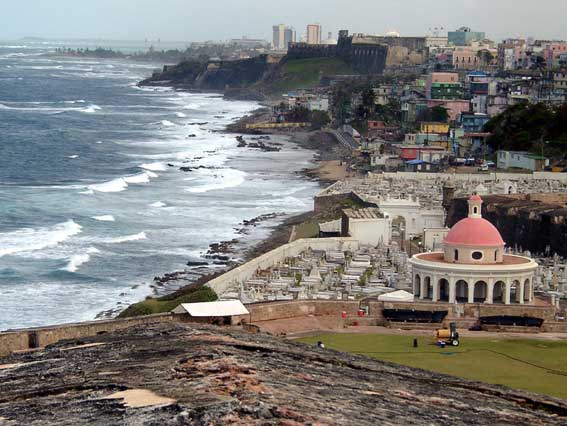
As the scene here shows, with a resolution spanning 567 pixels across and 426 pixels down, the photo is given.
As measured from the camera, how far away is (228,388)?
14.6 m

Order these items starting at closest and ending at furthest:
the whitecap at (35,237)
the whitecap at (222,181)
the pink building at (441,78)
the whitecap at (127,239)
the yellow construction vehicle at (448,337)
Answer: the yellow construction vehicle at (448,337)
the whitecap at (35,237)
the whitecap at (127,239)
the whitecap at (222,181)
the pink building at (441,78)

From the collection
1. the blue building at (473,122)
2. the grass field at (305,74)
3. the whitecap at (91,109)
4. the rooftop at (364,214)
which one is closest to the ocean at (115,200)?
the whitecap at (91,109)

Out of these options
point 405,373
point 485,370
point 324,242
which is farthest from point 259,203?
point 405,373

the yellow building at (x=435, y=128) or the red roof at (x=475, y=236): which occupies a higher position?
the red roof at (x=475, y=236)

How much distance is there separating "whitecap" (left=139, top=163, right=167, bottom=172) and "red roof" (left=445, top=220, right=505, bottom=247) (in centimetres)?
5210

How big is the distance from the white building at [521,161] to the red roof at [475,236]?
36107 millimetres

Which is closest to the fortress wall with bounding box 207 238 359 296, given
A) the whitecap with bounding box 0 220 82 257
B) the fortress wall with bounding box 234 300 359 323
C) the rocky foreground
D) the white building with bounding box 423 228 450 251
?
the white building with bounding box 423 228 450 251

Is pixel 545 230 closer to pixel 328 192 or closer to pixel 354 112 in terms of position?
pixel 328 192

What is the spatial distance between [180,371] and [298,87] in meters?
169

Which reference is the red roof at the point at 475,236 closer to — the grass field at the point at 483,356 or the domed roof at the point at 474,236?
the domed roof at the point at 474,236

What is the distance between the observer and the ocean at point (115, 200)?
152 ft

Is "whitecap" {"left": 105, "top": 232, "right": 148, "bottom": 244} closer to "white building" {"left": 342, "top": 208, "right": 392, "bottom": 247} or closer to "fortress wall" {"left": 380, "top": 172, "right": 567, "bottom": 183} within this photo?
"white building" {"left": 342, "top": 208, "right": 392, "bottom": 247}

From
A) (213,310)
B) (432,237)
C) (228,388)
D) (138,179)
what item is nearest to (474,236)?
(213,310)

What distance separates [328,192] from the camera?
208 feet
